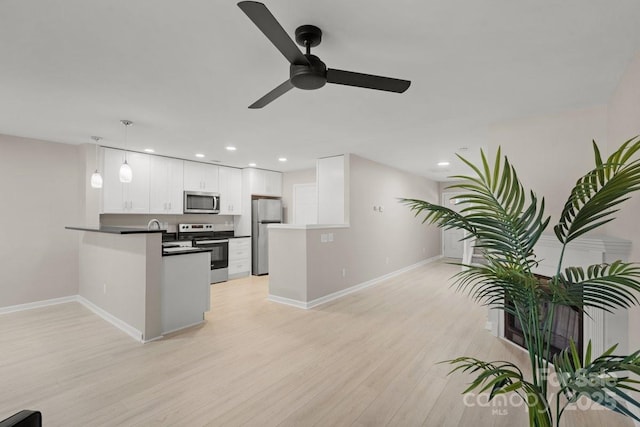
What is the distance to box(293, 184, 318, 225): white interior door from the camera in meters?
6.72

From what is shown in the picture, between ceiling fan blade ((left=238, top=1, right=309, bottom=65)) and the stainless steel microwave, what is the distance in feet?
15.2

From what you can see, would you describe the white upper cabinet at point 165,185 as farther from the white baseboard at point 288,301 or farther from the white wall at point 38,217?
the white baseboard at point 288,301

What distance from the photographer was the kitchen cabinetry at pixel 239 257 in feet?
19.6

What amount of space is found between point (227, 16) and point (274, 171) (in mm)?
5342

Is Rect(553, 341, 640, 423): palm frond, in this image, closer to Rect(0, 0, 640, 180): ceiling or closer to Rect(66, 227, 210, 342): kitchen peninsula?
Rect(0, 0, 640, 180): ceiling

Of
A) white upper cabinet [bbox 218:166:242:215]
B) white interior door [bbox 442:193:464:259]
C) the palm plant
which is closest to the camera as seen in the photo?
the palm plant

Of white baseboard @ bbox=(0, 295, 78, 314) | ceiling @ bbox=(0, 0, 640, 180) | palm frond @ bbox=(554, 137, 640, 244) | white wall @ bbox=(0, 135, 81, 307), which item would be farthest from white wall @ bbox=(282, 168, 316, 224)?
palm frond @ bbox=(554, 137, 640, 244)

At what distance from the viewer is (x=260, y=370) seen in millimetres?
2477

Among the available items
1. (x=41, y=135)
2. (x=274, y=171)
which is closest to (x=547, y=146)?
(x=274, y=171)

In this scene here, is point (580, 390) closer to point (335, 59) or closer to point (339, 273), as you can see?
point (335, 59)

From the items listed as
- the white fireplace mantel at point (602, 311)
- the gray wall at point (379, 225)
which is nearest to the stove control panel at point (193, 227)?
the gray wall at point (379, 225)

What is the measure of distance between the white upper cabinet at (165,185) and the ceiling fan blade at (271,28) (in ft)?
14.6

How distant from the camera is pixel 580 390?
3.46 ft

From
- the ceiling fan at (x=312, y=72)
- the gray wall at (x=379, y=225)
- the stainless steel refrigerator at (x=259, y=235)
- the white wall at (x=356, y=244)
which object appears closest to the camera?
the ceiling fan at (x=312, y=72)
